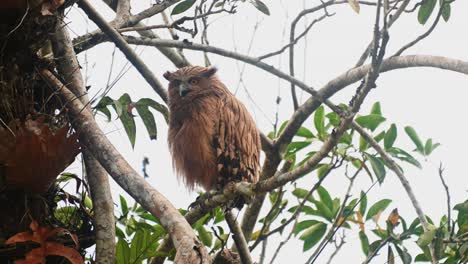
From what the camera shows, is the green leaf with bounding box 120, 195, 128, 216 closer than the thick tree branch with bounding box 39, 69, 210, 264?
No

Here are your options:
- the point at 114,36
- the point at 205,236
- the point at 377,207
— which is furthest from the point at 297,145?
the point at 114,36

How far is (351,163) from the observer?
4836mm

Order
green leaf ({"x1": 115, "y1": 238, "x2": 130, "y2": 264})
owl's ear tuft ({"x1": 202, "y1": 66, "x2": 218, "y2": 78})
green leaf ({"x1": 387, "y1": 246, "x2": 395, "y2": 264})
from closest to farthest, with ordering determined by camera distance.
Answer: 1. green leaf ({"x1": 115, "y1": 238, "x2": 130, "y2": 264})
2. green leaf ({"x1": 387, "y1": 246, "x2": 395, "y2": 264})
3. owl's ear tuft ({"x1": 202, "y1": 66, "x2": 218, "y2": 78})

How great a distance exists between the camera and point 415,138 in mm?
4555

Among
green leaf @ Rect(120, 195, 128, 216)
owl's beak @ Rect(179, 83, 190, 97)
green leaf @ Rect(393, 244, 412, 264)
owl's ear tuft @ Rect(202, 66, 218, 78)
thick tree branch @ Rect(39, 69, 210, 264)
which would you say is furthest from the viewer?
owl's ear tuft @ Rect(202, 66, 218, 78)

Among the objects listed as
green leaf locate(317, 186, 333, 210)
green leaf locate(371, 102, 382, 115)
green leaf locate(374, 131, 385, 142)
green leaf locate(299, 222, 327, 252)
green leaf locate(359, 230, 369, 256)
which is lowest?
green leaf locate(359, 230, 369, 256)

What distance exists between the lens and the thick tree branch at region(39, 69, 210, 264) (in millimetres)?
2367

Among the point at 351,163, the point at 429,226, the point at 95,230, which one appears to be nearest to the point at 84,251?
the point at 95,230

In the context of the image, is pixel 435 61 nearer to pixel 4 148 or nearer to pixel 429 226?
pixel 429 226

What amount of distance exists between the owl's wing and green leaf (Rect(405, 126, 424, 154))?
1.09 m

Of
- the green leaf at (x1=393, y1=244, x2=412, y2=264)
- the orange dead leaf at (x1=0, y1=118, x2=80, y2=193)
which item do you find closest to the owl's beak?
the green leaf at (x1=393, y1=244, x2=412, y2=264)

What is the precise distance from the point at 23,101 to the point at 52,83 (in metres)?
0.31

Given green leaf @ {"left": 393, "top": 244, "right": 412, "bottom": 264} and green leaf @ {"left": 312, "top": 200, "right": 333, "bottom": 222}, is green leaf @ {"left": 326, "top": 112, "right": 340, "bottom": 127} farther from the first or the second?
green leaf @ {"left": 393, "top": 244, "right": 412, "bottom": 264}

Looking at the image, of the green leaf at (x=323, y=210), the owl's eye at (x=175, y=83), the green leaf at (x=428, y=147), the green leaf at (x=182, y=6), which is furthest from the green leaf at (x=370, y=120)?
the owl's eye at (x=175, y=83)
